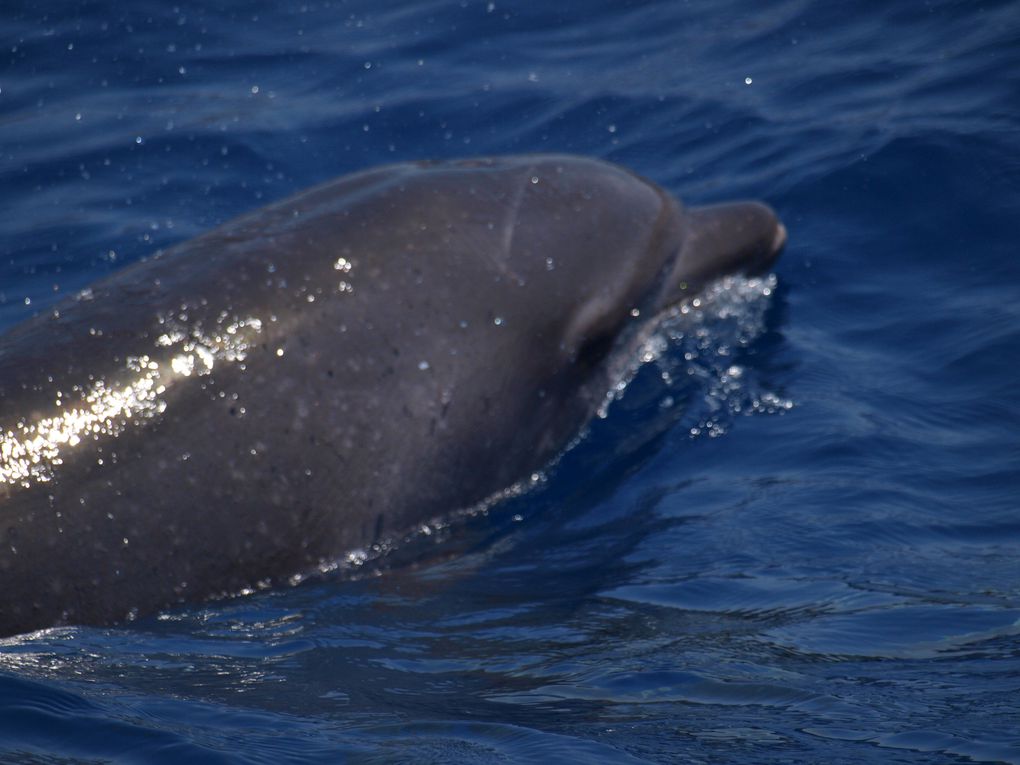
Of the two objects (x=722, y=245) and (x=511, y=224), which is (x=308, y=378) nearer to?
(x=511, y=224)

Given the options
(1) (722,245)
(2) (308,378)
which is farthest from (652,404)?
(2) (308,378)

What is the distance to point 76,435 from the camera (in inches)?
253

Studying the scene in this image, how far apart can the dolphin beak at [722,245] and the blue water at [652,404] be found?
330mm

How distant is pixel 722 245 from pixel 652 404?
3.77ft

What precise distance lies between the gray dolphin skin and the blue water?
28cm

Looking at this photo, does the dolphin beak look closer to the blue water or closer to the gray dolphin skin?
the blue water

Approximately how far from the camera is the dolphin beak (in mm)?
8891

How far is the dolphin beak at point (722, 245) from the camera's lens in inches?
350

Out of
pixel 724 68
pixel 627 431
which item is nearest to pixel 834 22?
pixel 724 68

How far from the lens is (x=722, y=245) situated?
9094 millimetres

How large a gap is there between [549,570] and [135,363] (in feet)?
7.68

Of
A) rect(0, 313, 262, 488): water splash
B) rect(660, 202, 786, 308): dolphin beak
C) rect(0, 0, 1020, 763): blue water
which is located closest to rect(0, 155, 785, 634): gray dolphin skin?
rect(0, 313, 262, 488): water splash

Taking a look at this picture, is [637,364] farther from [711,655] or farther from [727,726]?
[727,726]

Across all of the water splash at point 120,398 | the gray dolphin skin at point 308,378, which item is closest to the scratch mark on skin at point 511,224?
the gray dolphin skin at point 308,378
